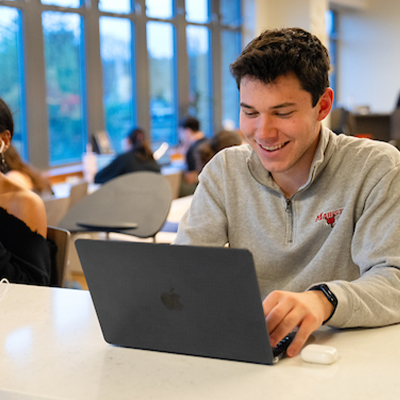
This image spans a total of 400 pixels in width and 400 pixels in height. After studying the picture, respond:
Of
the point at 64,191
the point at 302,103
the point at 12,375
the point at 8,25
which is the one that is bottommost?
the point at 64,191

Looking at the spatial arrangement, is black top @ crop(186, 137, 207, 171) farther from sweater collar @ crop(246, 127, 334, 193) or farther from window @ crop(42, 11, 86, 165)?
sweater collar @ crop(246, 127, 334, 193)

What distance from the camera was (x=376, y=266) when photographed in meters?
1.20

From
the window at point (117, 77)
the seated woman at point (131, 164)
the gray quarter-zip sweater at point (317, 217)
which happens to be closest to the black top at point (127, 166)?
the seated woman at point (131, 164)

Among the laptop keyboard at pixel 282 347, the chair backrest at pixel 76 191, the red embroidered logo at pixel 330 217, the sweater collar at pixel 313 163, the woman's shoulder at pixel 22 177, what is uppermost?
the sweater collar at pixel 313 163

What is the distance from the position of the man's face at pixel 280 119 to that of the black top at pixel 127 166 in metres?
3.36

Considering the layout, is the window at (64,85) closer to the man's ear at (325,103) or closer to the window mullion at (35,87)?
the window mullion at (35,87)

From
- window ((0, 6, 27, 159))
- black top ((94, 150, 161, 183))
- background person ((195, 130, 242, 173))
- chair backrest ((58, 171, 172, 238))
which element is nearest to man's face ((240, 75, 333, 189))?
chair backrest ((58, 171, 172, 238))

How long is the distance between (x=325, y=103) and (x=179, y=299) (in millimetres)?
655

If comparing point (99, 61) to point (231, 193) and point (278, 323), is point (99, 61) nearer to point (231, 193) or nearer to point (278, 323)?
point (231, 193)

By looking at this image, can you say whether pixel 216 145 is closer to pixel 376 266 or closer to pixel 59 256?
pixel 59 256

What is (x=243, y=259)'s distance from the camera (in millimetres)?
872

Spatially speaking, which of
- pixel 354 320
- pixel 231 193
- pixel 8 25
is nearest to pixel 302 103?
pixel 231 193

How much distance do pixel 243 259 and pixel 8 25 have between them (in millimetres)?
5034

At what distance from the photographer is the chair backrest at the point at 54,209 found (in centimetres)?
299
